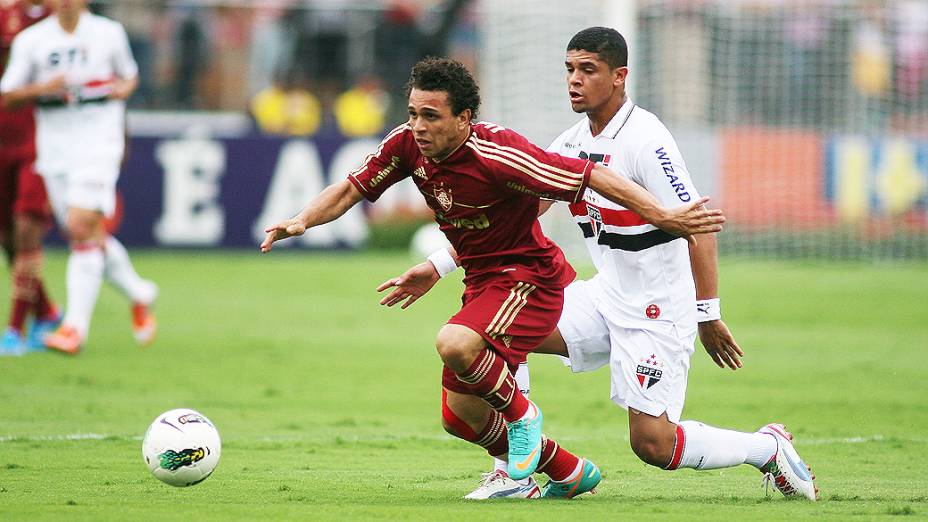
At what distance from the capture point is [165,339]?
1264cm

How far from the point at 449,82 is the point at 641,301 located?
1.43 m

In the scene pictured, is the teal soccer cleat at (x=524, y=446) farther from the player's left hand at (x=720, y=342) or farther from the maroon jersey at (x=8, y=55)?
the maroon jersey at (x=8, y=55)

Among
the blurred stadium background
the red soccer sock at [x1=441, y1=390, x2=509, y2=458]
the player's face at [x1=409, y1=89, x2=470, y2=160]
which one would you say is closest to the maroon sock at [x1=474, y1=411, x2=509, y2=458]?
the red soccer sock at [x1=441, y1=390, x2=509, y2=458]

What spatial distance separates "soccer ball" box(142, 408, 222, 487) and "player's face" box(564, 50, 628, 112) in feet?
7.47

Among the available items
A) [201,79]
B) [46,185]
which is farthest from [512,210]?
[201,79]

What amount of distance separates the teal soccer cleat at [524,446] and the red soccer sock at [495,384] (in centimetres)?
5

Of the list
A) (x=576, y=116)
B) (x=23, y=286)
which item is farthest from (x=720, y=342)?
(x=576, y=116)

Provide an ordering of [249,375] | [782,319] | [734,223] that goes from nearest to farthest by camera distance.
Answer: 1. [249,375]
2. [782,319]
3. [734,223]

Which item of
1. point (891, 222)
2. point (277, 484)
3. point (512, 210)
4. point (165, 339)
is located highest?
point (512, 210)

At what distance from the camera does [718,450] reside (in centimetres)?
643

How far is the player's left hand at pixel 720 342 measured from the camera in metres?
6.37

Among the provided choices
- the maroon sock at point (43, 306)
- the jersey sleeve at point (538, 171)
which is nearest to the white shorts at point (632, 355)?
the jersey sleeve at point (538, 171)

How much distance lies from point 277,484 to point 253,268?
486 inches

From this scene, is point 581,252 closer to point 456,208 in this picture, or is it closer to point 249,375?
point 249,375
